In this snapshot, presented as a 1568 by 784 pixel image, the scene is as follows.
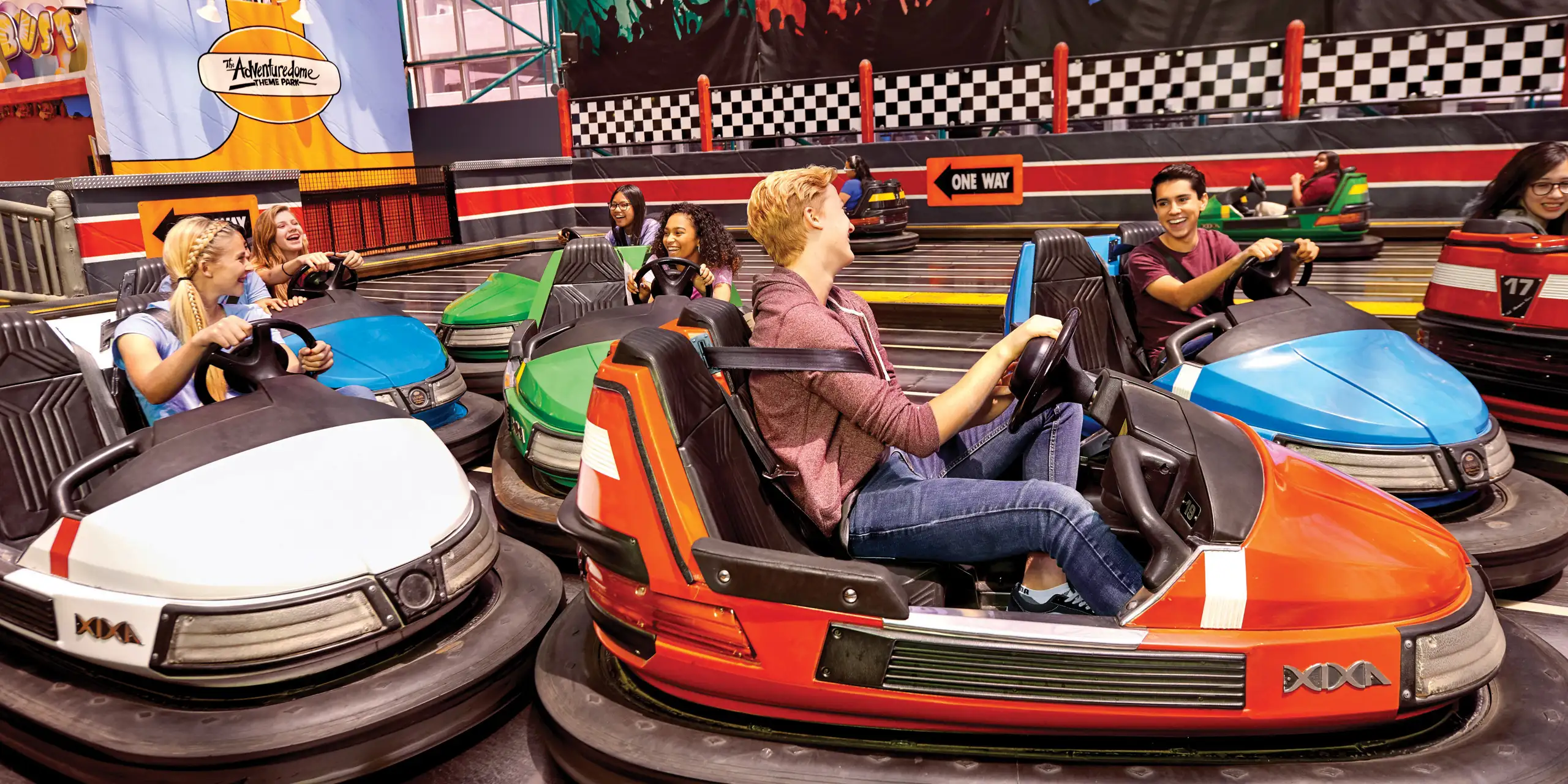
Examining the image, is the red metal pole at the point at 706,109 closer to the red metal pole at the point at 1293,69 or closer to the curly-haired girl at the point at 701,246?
the red metal pole at the point at 1293,69

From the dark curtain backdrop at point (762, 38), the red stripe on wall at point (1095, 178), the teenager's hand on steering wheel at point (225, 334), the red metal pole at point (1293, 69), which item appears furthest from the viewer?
the dark curtain backdrop at point (762, 38)

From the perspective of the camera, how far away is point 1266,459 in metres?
1.48

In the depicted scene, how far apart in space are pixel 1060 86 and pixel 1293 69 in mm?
1707

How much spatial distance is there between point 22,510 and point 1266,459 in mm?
2296

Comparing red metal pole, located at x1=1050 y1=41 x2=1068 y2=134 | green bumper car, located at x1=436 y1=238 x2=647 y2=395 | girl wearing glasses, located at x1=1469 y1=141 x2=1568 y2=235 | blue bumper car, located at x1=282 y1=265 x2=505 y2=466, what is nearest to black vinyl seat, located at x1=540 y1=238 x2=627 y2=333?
green bumper car, located at x1=436 y1=238 x2=647 y2=395

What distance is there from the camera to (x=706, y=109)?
9.95 meters

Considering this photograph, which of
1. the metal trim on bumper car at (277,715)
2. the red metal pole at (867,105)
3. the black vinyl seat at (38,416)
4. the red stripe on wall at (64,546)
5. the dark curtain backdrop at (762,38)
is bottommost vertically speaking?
the metal trim on bumper car at (277,715)

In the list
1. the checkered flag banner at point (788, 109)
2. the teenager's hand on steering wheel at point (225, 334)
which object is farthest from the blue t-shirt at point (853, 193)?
the teenager's hand on steering wheel at point (225, 334)

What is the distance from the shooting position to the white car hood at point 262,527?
159 centimetres

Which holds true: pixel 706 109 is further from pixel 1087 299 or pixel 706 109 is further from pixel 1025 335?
pixel 1025 335

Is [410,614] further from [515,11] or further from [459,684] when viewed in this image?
[515,11]

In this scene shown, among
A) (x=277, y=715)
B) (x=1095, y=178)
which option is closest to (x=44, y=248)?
(x=277, y=715)

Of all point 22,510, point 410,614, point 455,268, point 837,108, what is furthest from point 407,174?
point 410,614

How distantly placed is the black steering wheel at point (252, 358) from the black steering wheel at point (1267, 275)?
6.86ft
